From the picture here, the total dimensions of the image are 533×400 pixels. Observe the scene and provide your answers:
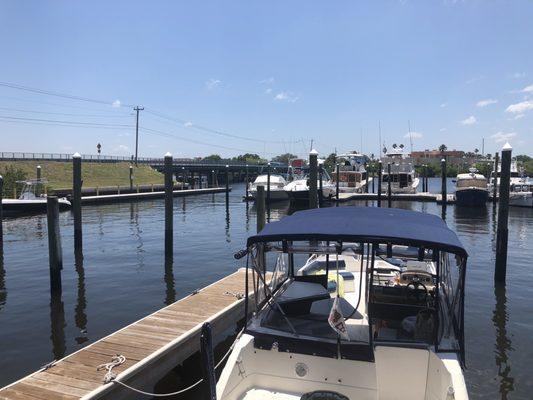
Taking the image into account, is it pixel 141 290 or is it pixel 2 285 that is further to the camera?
pixel 2 285

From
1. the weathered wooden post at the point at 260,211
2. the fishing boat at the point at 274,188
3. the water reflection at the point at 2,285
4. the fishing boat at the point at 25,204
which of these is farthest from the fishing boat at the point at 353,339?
the fishing boat at the point at 274,188

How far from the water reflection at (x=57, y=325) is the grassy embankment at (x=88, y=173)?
45.7m

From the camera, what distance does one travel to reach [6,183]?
40375mm

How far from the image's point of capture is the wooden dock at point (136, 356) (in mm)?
6270

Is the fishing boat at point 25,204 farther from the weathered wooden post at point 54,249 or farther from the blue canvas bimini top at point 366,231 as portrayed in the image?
the blue canvas bimini top at point 366,231

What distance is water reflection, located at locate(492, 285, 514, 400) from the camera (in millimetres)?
8422

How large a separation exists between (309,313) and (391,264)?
459 centimetres

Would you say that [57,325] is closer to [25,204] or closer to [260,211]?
[260,211]

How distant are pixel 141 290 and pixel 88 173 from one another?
59.0 metres

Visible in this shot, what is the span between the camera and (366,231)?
5.55 meters

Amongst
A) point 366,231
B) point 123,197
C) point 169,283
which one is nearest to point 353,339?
point 366,231

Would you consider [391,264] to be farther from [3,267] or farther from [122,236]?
[122,236]

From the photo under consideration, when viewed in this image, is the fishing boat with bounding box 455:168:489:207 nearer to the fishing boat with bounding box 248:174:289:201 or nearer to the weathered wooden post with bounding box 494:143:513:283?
the fishing boat with bounding box 248:174:289:201

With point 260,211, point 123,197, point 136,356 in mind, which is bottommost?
point 136,356
